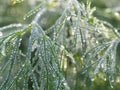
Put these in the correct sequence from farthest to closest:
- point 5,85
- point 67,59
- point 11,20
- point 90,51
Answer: point 11,20 → point 67,59 → point 90,51 → point 5,85

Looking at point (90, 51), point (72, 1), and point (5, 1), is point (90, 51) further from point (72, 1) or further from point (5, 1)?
point (5, 1)

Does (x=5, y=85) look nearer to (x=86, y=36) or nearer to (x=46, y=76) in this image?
(x=46, y=76)

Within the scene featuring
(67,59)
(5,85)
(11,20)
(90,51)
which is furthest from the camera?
(11,20)

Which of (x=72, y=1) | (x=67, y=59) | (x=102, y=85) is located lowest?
(x=102, y=85)

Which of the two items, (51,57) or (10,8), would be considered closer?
(51,57)

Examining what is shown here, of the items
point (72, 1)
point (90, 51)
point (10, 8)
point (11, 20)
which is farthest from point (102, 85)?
point (10, 8)

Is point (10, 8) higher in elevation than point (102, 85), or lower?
higher

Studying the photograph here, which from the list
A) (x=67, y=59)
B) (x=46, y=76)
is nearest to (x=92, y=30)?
(x=67, y=59)
